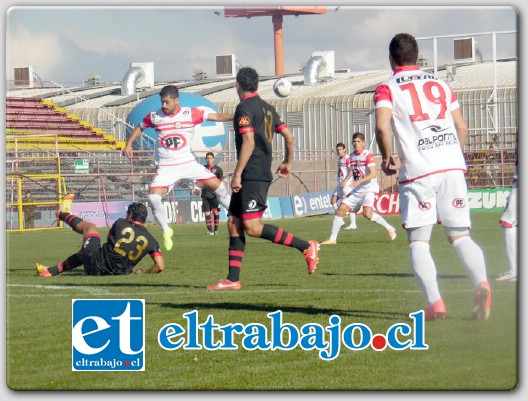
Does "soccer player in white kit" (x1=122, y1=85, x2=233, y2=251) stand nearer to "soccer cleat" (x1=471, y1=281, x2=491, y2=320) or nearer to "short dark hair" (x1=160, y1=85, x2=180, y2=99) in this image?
"short dark hair" (x1=160, y1=85, x2=180, y2=99)

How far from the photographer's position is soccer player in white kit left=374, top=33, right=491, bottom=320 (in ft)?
25.4

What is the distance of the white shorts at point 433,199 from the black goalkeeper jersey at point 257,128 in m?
2.64

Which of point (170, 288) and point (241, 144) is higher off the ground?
point (241, 144)

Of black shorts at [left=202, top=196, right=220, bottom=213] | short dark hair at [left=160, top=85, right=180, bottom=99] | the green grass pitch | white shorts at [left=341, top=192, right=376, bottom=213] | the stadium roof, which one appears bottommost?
the green grass pitch

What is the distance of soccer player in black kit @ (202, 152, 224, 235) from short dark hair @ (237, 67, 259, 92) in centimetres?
1480

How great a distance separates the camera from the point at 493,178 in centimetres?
3425

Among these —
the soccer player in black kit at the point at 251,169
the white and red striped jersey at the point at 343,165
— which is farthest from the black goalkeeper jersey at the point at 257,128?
the white and red striped jersey at the point at 343,165

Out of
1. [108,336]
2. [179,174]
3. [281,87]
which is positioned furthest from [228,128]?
[108,336]

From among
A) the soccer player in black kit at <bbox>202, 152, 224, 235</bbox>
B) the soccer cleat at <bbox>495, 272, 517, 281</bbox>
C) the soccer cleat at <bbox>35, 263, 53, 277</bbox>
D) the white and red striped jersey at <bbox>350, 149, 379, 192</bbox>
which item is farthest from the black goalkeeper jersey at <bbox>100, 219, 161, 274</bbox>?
the soccer player in black kit at <bbox>202, 152, 224, 235</bbox>

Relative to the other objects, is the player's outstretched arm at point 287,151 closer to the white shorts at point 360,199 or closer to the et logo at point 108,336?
the et logo at point 108,336

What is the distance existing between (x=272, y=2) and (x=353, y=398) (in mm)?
2262

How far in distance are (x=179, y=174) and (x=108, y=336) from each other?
9980 millimetres

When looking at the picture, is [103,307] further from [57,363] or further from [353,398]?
[353,398]

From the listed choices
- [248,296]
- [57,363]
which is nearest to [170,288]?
[248,296]
